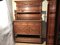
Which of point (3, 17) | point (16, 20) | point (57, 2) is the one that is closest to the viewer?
point (57, 2)

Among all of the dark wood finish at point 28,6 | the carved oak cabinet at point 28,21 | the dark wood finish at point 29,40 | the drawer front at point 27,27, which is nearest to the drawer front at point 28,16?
the carved oak cabinet at point 28,21

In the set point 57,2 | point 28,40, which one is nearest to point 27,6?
point 28,40

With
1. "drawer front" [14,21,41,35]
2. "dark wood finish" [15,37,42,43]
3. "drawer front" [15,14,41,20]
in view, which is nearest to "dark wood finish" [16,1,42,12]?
"drawer front" [15,14,41,20]

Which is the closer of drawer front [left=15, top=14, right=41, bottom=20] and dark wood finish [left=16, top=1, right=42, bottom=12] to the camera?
dark wood finish [left=16, top=1, right=42, bottom=12]

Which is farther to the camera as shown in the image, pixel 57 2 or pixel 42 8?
pixel 42 8

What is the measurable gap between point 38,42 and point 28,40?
280mm

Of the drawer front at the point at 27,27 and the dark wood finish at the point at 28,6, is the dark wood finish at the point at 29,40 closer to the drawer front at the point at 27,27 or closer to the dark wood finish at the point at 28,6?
the drawer front at the point at 27,27

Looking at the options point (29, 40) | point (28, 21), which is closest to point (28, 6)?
point (28, 21)

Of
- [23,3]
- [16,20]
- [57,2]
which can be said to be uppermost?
[23,3]

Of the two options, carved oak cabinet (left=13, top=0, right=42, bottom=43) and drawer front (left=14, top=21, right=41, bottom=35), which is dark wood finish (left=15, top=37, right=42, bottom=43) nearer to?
carved oak cabinet (left=13, top=0, right=42, bottom=43)

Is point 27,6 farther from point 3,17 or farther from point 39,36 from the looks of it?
point 3,17

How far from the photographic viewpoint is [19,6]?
10.6 ft

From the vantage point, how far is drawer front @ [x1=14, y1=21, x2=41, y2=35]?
10.1 feet

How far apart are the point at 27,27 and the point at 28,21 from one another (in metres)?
0.17
